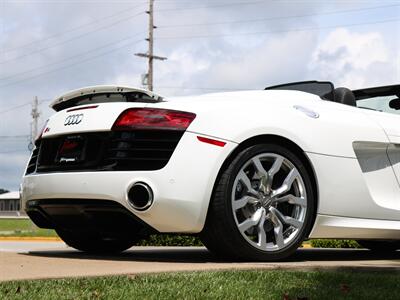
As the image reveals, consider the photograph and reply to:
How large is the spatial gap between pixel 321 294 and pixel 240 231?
1.41 meters

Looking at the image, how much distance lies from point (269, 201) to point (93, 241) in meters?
2.00

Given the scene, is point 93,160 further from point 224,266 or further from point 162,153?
point 224,266

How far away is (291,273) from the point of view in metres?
4.38

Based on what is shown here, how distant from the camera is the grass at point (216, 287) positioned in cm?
357

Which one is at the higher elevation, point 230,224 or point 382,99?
point 382,99

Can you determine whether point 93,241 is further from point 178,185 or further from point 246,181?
point 246,181

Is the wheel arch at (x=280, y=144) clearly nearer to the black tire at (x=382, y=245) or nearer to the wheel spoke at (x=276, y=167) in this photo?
the wheel spoke at (x=276, y=167)

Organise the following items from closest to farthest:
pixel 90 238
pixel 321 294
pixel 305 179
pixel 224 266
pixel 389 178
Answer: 1. pixel 321 294
2. pixel 224 266
3. pixel 305 179
4. pixel 389 178
5. pixel 90 238

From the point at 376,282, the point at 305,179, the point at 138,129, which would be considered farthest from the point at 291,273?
the point at 138,129

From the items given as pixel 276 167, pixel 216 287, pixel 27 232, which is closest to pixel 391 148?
pixel 276 167

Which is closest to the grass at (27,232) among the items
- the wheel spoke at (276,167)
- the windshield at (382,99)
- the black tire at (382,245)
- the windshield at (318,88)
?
the black tire at (382,245)

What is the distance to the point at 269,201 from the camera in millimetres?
5254

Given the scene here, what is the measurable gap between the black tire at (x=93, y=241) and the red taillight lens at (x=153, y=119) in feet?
5.17

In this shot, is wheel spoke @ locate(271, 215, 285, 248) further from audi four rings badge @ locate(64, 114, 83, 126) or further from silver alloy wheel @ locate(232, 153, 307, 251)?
audi four rings badge @ locate(64, 114, 83, 126)
